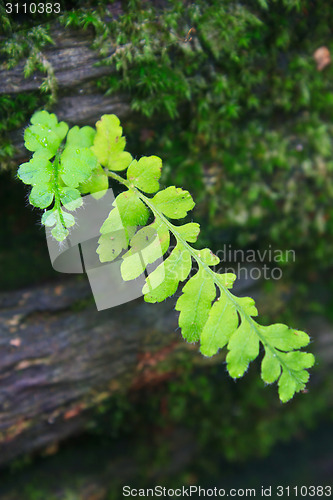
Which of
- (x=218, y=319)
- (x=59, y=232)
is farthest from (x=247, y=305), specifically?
(x=59, y=232)

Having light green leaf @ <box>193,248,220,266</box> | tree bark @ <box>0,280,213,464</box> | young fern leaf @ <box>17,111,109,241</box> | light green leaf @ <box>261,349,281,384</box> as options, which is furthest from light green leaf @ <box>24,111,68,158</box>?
light green leaf @ <box>261,349,281,384</box>

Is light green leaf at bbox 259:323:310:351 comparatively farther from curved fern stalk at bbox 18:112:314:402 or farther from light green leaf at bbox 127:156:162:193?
light green leaf at bbox 127:156:162:193

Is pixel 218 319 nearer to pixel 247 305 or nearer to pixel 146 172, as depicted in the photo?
pixel 247 305

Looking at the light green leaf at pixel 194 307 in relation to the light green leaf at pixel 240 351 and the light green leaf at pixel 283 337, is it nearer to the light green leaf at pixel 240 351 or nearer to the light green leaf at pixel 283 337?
the light green leaf at pixel 240 351

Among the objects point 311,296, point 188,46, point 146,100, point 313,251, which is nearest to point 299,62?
point 188,46

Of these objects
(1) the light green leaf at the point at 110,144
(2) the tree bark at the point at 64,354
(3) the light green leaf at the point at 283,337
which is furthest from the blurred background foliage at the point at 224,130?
(3) the light green leaf at the point at 283,337

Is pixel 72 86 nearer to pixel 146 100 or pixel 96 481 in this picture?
pixel 146 100
